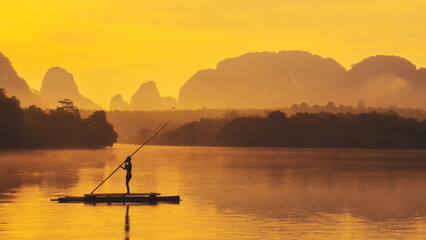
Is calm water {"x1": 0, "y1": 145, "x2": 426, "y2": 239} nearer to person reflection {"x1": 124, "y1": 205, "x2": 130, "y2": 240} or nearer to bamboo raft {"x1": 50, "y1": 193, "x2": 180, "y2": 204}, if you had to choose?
person reflection {"x1": 124, "y1": 205, "x2": 130, "y2": 240}

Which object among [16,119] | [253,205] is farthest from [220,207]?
[16,119]

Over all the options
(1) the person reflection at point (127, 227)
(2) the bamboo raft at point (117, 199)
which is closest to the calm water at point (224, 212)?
(1) the person reflection at point (127, 227)

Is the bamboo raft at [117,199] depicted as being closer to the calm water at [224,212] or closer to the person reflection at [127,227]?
the calm water at [224,212]

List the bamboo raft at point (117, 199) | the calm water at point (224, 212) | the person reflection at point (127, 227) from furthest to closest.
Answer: the bamboo raft at point (117, 199) < the calm water at point (224, 212) < the person reflection at point (127, 227)

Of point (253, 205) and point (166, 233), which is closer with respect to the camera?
point (166, 233)

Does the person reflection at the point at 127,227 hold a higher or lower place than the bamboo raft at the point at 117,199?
lower

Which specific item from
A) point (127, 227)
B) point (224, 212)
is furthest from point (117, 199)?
point (127, 227)

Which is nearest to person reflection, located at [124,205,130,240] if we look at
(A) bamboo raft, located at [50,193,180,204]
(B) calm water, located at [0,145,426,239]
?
(B) calm water, located at [0,145,426,239]

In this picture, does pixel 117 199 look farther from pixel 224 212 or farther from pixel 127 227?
pixel 127 227

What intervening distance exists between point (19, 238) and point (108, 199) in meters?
13.4

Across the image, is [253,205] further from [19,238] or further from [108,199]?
[19,238]

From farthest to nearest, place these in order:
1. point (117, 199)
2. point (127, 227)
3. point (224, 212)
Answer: point (117, 199), point (224, 212), point (127, 227)

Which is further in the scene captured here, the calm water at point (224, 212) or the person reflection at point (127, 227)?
the calm water at point (224, 212)

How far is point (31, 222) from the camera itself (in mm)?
35844
